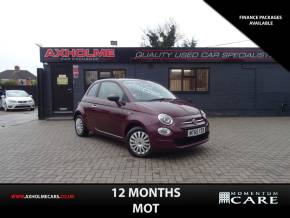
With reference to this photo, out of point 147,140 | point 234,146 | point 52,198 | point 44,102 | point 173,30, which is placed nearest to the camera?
point 52,198

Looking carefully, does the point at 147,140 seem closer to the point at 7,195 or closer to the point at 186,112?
the point at 186,112

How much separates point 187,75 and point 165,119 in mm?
7793

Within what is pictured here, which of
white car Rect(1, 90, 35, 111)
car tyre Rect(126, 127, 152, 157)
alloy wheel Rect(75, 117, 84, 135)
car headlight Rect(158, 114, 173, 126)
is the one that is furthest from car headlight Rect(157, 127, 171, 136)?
white car Rect(1, 90, 35, 111)

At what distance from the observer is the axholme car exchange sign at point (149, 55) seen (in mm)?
10984

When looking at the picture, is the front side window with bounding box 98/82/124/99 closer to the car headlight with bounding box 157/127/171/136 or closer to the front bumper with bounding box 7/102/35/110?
the car headlight with bounding box 157/127/171/136

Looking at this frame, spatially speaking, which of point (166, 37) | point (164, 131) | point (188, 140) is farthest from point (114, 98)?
point (166, 37)

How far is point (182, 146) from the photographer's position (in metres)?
4.37

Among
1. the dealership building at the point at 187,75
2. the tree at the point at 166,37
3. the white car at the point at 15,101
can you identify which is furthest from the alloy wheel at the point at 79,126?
the tree at the point at 166,37

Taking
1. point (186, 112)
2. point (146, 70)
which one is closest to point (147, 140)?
point (186, 112)

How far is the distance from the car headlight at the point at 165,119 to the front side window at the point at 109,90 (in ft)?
4.00

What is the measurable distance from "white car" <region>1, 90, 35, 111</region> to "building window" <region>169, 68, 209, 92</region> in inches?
417

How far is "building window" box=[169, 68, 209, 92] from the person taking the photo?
38.1ft

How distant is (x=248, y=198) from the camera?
275 cm

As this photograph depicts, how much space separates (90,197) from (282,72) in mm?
12237
